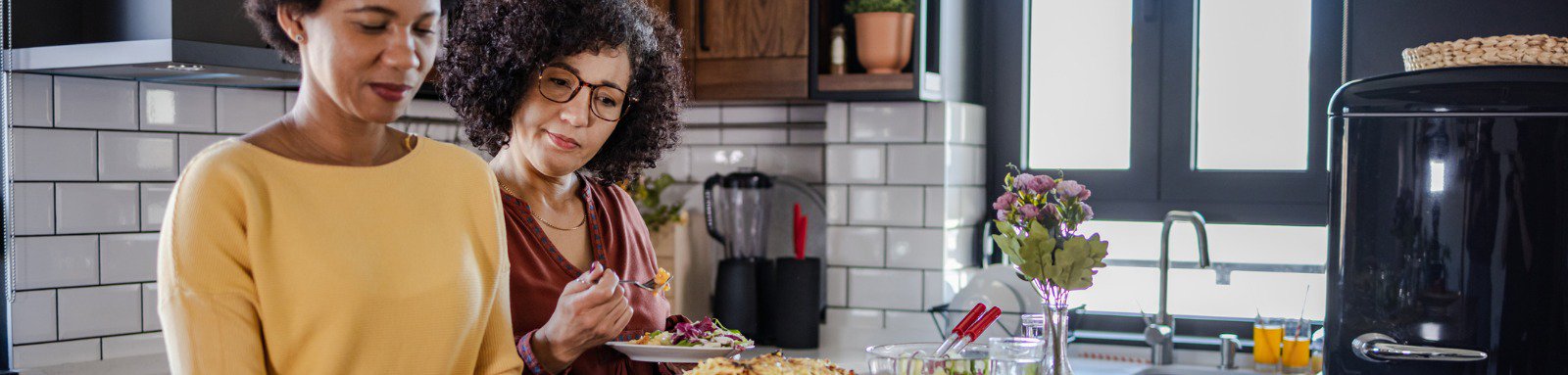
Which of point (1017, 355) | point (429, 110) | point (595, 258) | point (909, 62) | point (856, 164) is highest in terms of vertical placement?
point (909, 62)

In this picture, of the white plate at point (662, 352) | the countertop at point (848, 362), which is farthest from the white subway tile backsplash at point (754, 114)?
the white plate at point (662, 352)

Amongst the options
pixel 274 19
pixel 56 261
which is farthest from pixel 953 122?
pixel 274 19

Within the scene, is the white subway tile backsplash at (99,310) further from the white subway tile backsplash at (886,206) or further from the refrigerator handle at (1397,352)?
the refrigerator handle at (1397,352)

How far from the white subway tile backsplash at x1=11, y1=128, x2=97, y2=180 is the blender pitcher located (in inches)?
52.5

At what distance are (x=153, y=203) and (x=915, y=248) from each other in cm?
160

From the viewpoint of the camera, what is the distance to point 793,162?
10.3 ft

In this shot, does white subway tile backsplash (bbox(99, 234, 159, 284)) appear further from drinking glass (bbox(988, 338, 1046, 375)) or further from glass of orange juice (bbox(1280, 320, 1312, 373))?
glass of orange juice (bbox(1280, 320, 1312, 373))

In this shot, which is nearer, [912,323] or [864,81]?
[864,81]

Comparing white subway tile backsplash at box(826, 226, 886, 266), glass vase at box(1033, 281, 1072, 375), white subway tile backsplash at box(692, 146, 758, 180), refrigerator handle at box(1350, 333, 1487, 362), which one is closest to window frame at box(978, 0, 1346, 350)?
white subway tile backsplash at box(826, 226, 886, 266)

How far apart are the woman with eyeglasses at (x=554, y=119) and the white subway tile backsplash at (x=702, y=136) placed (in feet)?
5.41

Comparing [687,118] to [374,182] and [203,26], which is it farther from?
[374,182]

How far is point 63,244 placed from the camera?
222 cm

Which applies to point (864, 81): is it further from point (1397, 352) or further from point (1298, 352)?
point (1397, 352)

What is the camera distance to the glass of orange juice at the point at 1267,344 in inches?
101
